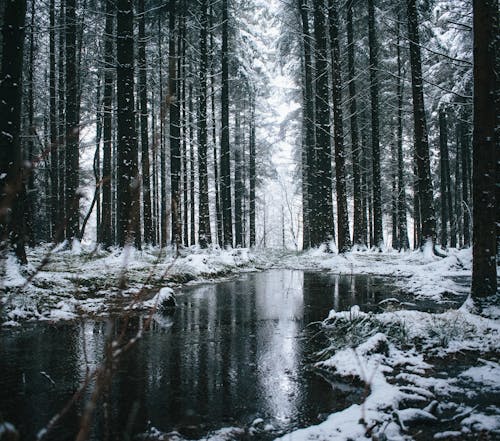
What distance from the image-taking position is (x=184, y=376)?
3.44 meters

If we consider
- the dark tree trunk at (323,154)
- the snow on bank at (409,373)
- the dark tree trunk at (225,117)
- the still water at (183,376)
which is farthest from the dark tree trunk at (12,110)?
the dark tree trunk at (225,117)

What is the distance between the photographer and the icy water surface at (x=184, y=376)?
258 cm

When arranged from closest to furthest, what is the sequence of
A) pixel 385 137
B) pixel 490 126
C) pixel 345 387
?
pixel 345 387 → pixel 490 126 → pixel 385 137

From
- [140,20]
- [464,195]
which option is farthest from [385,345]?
[464,195]

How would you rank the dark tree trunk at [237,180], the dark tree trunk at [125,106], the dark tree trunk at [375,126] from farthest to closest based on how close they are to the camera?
the dark tree trunk at [237,180] → the dark tree trunk at [375,126] → the dark tree trunk at [125,106]

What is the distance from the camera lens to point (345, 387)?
127 inches

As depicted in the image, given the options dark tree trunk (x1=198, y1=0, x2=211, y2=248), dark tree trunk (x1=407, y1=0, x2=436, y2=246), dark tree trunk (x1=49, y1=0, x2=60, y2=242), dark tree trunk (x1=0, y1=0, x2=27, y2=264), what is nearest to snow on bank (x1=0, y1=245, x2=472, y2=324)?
dark tree trunk (x1=0, y1=0, x2=27, y2=264)

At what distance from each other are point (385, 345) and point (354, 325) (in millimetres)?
615

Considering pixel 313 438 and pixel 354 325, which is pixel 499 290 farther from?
pixel 313 438

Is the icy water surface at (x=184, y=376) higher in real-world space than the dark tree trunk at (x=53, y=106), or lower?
lower

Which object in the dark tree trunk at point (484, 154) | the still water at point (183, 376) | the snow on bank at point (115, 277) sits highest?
the dark tree trunk at point (484, 154)

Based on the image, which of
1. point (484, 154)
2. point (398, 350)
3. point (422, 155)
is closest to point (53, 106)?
point (422, 155)

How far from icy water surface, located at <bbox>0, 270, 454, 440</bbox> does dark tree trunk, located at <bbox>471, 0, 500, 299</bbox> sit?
193 centimetres

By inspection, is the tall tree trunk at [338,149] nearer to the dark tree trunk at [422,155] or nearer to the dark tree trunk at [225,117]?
the dark tree trunk at [422,155]
